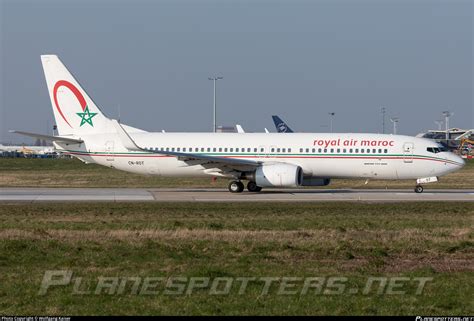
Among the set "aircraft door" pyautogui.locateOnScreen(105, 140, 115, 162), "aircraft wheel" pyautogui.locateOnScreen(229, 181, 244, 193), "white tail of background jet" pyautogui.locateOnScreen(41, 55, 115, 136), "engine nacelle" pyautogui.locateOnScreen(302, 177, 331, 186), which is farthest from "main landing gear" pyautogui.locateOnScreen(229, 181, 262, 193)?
"white tail of background jet" pyautogui.locateOnScreen(41, 55, 115, 136)

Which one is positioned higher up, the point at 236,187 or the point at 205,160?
the point at 205,160

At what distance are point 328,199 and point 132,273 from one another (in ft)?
68.4

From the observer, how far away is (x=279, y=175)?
37281 mm

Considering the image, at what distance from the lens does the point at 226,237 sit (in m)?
19.6

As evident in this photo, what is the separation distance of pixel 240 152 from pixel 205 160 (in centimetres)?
249

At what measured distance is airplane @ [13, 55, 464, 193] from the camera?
126 feet

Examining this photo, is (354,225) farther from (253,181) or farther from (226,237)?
(253,181)

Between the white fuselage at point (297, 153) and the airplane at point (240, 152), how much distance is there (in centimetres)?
5

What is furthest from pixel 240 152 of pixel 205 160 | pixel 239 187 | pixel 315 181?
pixel 315 181

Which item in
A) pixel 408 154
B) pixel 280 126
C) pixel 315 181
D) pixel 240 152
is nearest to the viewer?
pixel 408 154

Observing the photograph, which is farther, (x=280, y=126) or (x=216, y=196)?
(x=280, y=126)

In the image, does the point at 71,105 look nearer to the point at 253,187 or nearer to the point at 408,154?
the point at 253,187

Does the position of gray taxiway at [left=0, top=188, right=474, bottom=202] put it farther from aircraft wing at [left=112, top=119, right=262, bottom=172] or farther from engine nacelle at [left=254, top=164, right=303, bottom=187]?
aircraft wing at [left=112, top=119, right=262, bottom=172]

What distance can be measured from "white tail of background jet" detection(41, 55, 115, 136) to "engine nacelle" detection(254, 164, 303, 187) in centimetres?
864
